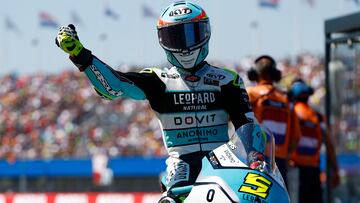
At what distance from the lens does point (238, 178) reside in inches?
179

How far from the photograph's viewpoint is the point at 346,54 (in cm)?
1209

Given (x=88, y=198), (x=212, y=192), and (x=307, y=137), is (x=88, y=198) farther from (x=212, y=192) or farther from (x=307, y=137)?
(x=212, y=192)

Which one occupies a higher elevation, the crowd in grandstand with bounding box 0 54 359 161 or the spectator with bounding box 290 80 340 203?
the spectator with bounding box 290 80 340 203

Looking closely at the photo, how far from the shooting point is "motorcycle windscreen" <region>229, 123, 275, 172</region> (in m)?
4.73

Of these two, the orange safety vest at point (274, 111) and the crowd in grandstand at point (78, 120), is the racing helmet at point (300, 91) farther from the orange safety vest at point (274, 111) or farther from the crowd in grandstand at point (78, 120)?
the crowd in grandstand at point (78, 120)

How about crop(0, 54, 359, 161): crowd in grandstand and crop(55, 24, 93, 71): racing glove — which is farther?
crop(0, 54, 359, 161): crowd in grandstand

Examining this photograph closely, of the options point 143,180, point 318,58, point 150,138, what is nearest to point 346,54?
point 143,180

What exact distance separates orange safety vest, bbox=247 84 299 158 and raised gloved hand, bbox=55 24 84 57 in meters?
4.31

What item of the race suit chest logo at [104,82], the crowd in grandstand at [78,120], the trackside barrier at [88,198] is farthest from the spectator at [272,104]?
the crowd in grandstand at [78,120]

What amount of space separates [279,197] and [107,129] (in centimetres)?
2389

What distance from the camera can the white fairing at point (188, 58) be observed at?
5.88 m

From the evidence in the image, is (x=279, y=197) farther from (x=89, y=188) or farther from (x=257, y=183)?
(x=89, y=188)

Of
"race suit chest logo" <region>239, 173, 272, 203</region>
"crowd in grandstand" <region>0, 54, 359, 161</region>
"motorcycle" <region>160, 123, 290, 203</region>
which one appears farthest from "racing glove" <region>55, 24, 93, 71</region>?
"crowd in grandstand" <region>0, 54, 359, 161</region>

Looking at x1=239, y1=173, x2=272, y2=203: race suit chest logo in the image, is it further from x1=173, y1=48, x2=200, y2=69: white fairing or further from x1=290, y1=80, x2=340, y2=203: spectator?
x1=290, y1=80, x2=340, y2=203: spectator
